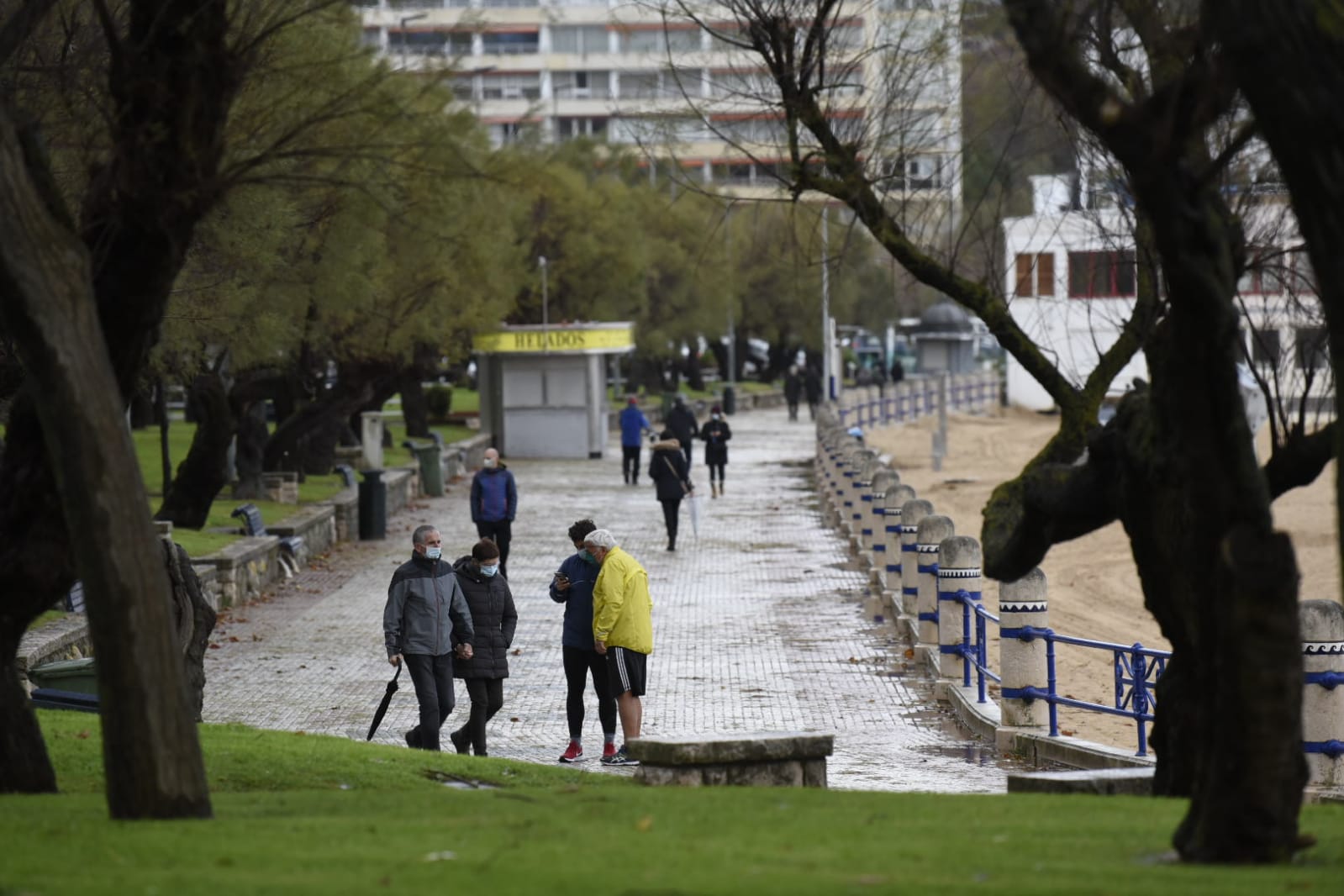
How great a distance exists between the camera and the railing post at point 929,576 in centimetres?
1717

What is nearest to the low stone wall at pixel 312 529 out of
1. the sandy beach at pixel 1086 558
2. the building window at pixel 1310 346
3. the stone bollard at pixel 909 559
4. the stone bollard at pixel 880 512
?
the stone bollard at pixel 880 512

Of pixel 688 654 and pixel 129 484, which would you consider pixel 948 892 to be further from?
pixel 688 654

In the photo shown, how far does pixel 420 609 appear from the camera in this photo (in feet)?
40.6

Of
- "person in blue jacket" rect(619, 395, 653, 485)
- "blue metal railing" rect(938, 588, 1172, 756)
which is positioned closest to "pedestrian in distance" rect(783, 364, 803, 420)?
"person in blue jacket" rect(619, 395, 653, 485)

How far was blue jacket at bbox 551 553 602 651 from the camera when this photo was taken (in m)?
13.3

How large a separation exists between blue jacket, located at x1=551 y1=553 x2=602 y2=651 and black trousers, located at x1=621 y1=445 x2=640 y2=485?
22403 mm

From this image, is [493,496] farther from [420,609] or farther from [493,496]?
[420,609]

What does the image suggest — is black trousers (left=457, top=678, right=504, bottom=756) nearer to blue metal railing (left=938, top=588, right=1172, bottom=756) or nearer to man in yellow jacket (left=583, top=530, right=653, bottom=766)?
man in yellow jacket (left=583, top=530, right=653, bottom=766)

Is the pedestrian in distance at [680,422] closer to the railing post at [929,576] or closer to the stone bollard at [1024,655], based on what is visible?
the railing post at [929,576]

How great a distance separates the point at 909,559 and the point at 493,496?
16.5 feet

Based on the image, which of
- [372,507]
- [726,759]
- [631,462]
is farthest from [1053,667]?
[631,462]

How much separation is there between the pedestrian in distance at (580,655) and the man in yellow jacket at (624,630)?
0.32 feet

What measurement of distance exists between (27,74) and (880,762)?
716 cm

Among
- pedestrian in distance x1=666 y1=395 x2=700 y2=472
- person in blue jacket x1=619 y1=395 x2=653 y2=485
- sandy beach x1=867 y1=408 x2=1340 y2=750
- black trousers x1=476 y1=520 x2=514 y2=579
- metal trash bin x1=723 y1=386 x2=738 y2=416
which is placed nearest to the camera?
sandy beach x1=867 y1=408 x2=1340 y2=750
